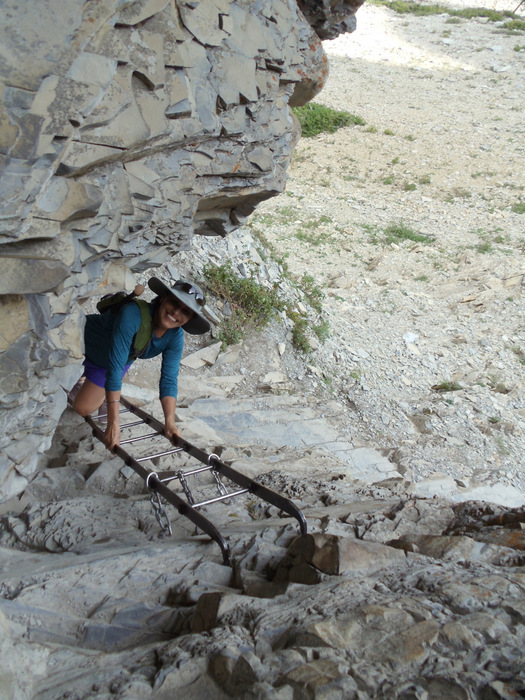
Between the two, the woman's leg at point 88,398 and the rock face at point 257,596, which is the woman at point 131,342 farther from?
the rock face at point 257,596

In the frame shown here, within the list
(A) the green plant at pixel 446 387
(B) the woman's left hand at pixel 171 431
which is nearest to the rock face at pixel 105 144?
(B) the woman's left hand at pixel 171 431

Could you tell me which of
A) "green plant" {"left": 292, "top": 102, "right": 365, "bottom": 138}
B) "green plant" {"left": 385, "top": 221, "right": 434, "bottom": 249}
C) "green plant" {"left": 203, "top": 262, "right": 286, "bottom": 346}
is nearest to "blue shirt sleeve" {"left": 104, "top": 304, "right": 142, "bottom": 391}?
"green plant" {"left": 203, "top": 262, "right": 286, "bottom": 346}

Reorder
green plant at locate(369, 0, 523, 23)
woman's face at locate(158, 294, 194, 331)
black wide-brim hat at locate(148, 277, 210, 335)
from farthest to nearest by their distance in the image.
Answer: green plant at locate(369, 0, 523, 23) → woman's face at locate(158, 294, 194, 331) → black wide-brim hat at locate(148, 277, 210, 335)

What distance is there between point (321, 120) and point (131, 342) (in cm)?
1684

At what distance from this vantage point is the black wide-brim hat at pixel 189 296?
3.73 metres

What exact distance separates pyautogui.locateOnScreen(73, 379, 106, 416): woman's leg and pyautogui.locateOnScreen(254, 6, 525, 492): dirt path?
3.61m

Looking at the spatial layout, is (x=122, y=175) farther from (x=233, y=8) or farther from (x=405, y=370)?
(x=405, y=370)

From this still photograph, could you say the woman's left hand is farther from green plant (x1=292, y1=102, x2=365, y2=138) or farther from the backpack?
green plant (x1=292, y1=102, x2=365, y2=138)

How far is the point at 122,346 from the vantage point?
382 centimetres

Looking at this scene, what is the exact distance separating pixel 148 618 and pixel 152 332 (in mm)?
2022

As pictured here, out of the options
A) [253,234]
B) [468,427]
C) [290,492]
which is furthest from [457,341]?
[290,492]

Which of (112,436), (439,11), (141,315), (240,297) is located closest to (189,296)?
(141,315)

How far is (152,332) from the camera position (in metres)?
3.99

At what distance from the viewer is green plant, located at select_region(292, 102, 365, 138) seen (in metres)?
18.3
